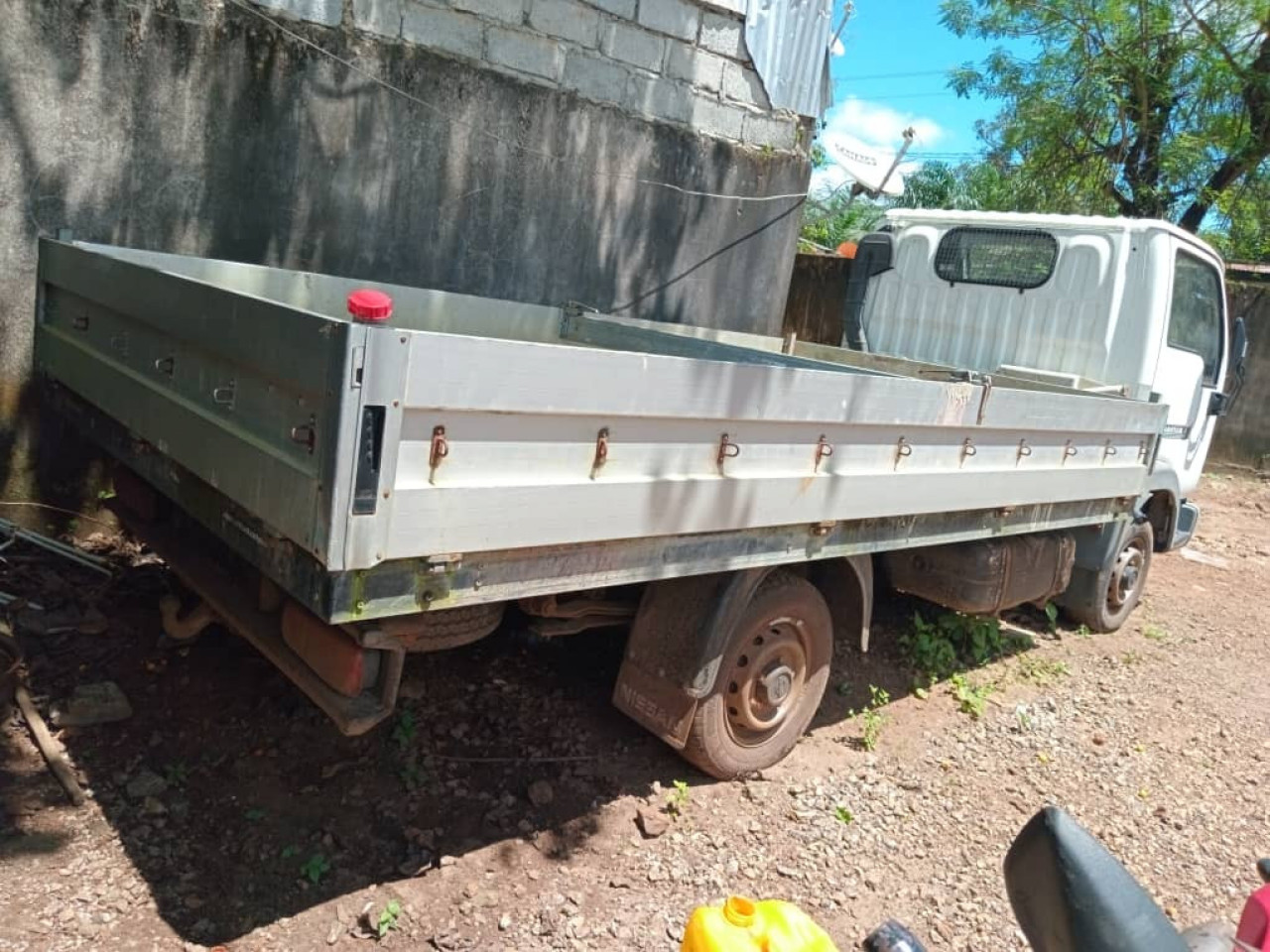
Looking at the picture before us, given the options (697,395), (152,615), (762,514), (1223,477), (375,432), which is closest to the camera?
(375,432)

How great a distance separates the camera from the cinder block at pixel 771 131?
6.70m

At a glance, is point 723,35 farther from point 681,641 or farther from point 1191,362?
point 681,641

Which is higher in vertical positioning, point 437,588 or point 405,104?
point 405,104

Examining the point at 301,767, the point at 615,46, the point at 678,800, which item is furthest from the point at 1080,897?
the point at 615,46

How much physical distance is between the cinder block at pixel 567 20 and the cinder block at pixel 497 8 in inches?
3.3

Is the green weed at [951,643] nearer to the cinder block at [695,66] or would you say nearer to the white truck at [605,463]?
the white truck at [605,463]

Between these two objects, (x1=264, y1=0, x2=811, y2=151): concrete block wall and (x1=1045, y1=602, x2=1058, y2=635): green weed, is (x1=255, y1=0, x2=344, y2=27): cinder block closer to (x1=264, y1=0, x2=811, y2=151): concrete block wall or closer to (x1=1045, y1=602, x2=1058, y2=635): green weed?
(x1=264, y1=0, x2=811, y2=151): concrete block wall

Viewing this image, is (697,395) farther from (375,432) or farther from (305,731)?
(305,731)

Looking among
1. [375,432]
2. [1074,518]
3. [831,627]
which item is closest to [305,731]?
[375,432]

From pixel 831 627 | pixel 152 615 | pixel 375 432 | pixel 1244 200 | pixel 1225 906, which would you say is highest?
pixel 1244 200

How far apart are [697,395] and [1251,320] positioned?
1235cm

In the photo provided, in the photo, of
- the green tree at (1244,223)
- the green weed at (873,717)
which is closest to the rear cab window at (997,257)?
the green weed at (873,717)

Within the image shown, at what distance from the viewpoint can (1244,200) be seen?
1260cm

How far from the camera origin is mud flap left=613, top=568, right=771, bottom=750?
10.2 ft
